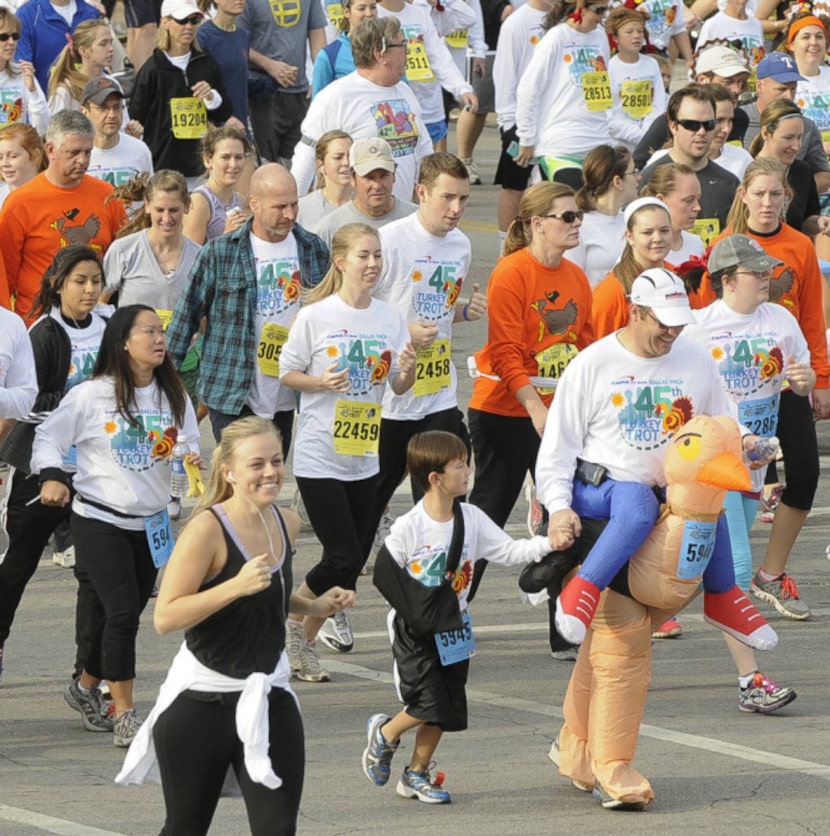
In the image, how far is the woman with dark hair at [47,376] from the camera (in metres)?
8.95

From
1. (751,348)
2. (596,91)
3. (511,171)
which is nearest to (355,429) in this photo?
(751,348)

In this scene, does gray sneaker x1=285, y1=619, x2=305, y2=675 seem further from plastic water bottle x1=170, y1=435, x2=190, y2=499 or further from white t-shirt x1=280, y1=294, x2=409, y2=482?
plastic water bottle x1=170, y1=435, x2=190, y2=499

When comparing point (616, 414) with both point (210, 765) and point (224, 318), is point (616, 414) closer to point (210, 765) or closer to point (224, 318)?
point (210, 765)

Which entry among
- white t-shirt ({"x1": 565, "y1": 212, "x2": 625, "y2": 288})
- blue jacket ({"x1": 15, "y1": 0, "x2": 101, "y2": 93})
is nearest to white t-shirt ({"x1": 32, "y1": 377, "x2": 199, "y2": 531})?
white t-shirt ({"x1": 565, "y1": 212, "x2": 625, "y2": 288})

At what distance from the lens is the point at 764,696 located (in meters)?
8.88

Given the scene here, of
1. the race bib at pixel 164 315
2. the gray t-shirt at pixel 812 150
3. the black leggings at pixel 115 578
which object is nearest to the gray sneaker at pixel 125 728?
the black leggings at pixel 115 578

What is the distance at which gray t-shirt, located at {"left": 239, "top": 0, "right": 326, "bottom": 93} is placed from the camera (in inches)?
631

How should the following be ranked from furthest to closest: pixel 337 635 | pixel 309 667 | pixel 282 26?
pixel 282 26 → pixel 337 635 → pixel 309 667

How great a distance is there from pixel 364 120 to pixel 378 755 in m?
5.59

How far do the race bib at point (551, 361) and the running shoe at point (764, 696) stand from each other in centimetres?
166

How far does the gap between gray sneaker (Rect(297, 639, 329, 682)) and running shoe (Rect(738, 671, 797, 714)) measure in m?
1.86

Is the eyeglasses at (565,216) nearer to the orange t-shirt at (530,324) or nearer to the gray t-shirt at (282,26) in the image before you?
the orange t-shirt at (530,324)

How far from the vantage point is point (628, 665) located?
773cm

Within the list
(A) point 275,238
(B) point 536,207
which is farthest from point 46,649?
(B) point 536,207
